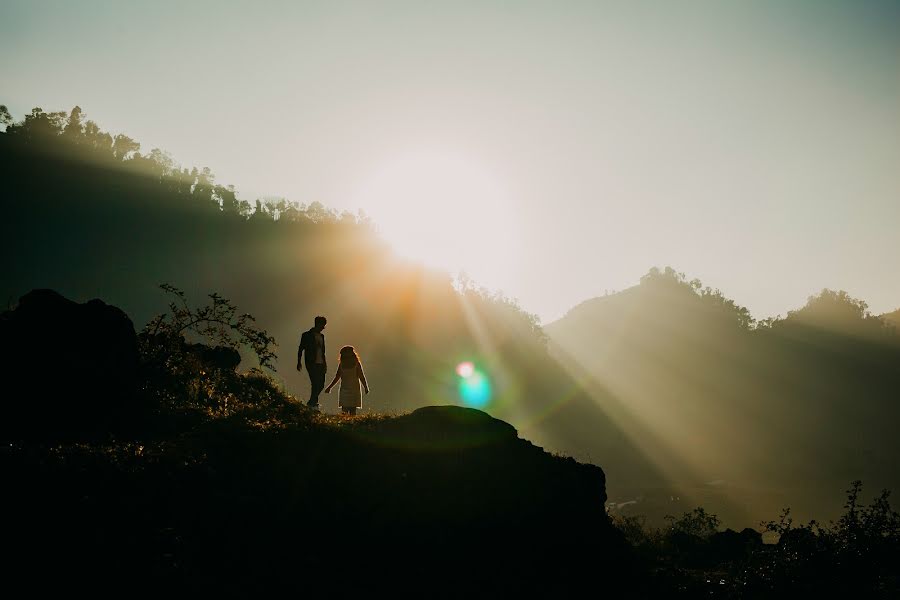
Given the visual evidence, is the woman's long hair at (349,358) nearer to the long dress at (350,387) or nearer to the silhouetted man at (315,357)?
the long dress at (350,387)

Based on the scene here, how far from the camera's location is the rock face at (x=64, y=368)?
9.30 meters

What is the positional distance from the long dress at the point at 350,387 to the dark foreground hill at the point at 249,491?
155 centimetres

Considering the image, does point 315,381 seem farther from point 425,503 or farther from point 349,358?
point 425,503

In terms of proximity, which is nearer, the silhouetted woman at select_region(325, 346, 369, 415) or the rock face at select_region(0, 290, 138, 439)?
the rock face at select_region(0, 290, 138, 439)

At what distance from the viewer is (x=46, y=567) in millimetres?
4902

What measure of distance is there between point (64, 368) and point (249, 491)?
520 centimetres

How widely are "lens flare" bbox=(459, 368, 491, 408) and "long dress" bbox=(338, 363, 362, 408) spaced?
255 feet

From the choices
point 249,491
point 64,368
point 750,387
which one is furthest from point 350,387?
point 750,387

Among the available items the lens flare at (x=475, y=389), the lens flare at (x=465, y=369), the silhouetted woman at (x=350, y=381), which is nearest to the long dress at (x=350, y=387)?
the silhouetted woman at (x=350, y=381)

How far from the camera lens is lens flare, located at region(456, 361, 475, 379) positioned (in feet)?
320

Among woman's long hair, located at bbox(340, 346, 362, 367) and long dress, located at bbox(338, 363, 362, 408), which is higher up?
woman's long hair, located at bbox(340, 346, 362, 367)

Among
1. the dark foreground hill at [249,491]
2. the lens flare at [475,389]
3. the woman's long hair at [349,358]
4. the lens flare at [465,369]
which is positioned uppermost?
the lens flare at [465,369]

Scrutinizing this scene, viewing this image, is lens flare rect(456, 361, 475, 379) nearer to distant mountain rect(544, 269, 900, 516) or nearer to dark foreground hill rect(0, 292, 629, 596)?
distant mountain rect(544, 269, 900, 516)

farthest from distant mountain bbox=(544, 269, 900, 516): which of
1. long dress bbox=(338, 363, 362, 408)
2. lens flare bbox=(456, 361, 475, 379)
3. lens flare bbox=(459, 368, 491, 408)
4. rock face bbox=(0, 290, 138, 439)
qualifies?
rock face bbox=(0, 290, 138, 439)
